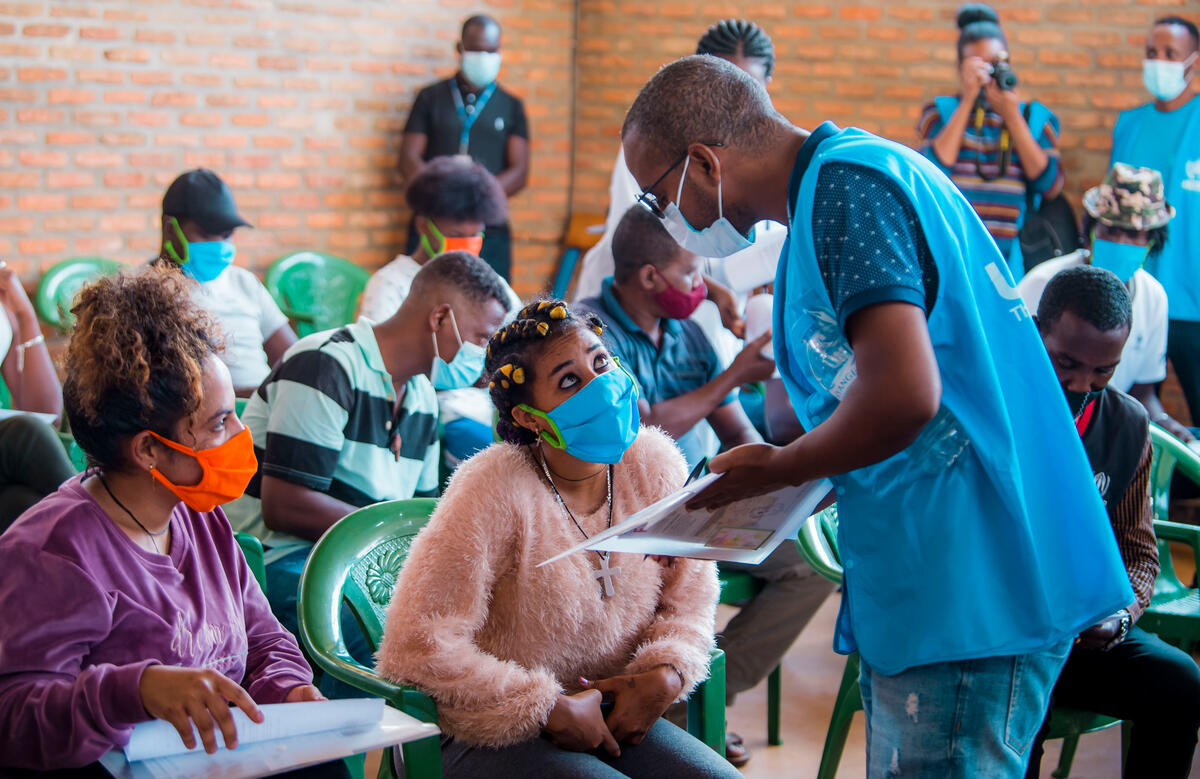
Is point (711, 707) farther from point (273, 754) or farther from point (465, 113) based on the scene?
point (465, 113)

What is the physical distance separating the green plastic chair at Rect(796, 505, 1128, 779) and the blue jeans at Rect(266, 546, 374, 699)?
1.02 m

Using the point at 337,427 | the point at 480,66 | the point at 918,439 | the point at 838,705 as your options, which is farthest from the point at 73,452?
the point at 480,66

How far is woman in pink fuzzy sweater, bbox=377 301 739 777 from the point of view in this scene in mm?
1939

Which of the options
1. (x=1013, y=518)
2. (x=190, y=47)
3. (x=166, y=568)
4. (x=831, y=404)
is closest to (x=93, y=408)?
(x=166, y=568)

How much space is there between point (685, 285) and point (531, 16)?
12.9 ft

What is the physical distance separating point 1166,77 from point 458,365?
4.36 metres

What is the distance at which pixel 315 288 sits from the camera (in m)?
5.75

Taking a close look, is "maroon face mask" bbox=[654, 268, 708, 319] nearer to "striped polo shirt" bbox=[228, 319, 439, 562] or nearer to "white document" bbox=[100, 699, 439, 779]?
"striped polo shirt" bbox=[228, 319, 439, 562]

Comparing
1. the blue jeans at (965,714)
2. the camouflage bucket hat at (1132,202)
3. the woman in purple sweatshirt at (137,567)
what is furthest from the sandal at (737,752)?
the camouflage bucket hat at (1132,202)

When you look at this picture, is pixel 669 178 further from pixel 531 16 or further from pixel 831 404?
pixel 531 16

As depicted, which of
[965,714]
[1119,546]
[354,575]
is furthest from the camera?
[1119,546]

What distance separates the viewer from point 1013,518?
55.9 inches

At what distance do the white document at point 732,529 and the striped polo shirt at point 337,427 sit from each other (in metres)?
1.26

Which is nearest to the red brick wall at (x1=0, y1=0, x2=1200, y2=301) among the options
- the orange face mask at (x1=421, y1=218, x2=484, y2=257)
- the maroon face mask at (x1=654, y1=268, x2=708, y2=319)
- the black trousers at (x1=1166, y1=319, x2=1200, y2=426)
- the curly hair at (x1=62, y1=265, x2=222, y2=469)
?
the black trousers at (x1=1166, y1=319, x2=1200, y2=426)
